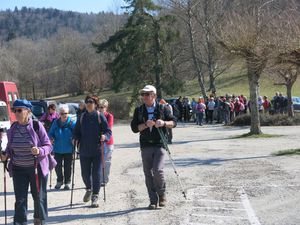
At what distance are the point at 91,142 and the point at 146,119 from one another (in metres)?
1.07

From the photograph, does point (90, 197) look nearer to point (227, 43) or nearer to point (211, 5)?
point (227, 43)

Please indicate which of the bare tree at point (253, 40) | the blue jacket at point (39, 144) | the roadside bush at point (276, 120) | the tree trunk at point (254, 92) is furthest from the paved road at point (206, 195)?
the roadside bush at point (276, 120)

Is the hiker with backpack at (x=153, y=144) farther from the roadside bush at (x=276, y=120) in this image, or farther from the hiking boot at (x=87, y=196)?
the roadside bush at (x=276, y=120)

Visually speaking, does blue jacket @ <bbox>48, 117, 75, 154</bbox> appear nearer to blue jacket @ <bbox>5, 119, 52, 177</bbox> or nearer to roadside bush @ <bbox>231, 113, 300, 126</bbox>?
blue jacket @ <bbox>5, 119, 52, 177</bbox>

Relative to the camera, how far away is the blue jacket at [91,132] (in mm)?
8586

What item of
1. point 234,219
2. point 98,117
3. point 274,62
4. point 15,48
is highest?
point 15,48

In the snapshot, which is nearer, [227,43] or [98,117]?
[98,117]

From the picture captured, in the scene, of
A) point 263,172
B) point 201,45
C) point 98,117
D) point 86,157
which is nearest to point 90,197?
point 86,157

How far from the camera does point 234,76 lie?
210ft

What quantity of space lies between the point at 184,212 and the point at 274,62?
25.2 feet

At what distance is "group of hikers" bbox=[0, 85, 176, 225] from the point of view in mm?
6625

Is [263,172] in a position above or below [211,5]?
below

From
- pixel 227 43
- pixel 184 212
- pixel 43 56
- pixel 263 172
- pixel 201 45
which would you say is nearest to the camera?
pixel 184 212

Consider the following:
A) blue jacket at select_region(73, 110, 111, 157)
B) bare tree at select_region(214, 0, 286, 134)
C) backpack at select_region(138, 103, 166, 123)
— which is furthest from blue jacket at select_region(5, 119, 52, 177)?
bare tree at select_region(214, 0, 286, 134)
